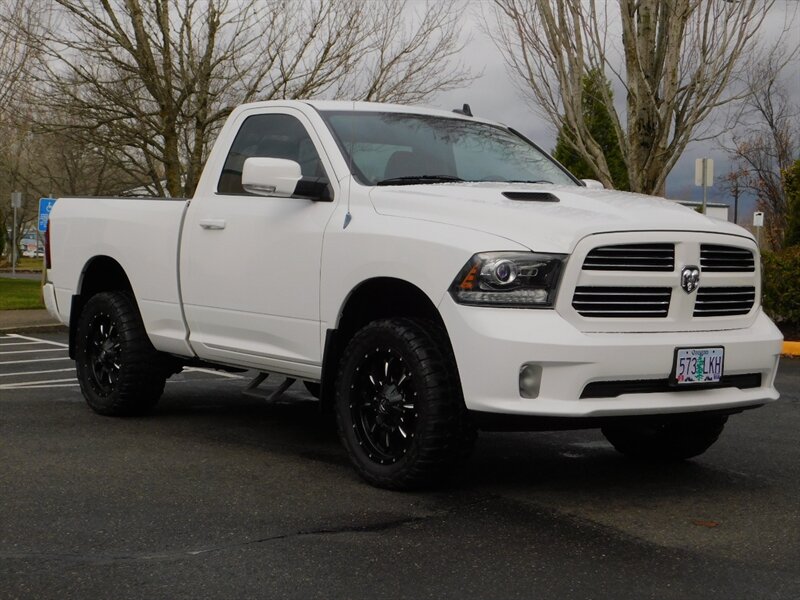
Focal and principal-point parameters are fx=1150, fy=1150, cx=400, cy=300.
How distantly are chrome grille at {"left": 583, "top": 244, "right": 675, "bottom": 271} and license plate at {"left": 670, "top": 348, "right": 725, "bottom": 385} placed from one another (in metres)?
0.40

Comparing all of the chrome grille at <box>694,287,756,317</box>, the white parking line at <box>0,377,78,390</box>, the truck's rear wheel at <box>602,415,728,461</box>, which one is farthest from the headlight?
the white parking line at <box>0,377,78,390</box>

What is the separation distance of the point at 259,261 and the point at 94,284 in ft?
7.57

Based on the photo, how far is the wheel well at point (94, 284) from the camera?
805 centimetres

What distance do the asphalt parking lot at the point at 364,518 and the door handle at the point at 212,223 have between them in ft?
4.26

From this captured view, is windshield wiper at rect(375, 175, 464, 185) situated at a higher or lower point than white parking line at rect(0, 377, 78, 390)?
higher

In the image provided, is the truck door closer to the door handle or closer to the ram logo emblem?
the door handle

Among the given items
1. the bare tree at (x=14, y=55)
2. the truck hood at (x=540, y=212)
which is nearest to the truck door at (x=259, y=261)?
the truck hood at (x=540, y=212)

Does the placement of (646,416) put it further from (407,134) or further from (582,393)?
(407,134)

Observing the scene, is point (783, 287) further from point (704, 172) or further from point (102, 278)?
point (102, 278)

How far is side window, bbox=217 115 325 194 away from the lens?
6.50m

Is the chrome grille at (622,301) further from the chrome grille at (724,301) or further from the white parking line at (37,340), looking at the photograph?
the white parking line at (37,340)

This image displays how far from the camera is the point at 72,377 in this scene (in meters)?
10.6

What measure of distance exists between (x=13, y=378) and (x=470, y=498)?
6.34 metres

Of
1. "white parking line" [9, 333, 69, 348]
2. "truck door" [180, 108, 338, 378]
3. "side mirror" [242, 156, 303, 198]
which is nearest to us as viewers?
"side mirror" [242, 156, 303, 198]
